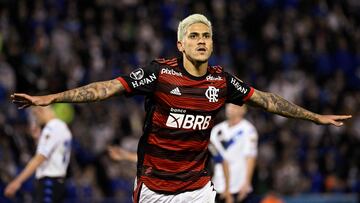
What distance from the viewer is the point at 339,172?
17875 mm

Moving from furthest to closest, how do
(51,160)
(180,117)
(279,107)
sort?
1. (51,160)
2. (279,107)
3. (180,117)

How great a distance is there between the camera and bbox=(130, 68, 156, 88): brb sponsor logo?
6809 millimetres

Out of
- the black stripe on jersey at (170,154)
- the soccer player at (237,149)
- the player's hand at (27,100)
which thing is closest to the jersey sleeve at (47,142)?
the soccer player at (237,149)

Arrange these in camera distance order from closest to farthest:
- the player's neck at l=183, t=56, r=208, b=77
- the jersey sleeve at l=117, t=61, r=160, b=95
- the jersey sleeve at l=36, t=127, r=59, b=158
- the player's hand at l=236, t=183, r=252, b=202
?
the jersey sleeve at l=117, t=61, r=160, b=95 < the player's neck at l=183, t=56, r=208, b=77 < the jersey sleeve at l=36, t=127, r=59, b=158 < the player's hand at l=236, t=183, r=252, b=202

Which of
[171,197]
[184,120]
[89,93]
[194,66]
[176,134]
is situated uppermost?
[194,66]

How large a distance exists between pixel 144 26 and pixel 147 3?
3.46ft

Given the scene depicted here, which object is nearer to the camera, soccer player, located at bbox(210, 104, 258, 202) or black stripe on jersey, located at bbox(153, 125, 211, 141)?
black stripe on jersey, located at bbox(153, 125, 211, 141)

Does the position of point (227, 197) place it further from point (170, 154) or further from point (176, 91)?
point (176, 91)

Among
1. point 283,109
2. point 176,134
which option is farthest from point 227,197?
point 176,134

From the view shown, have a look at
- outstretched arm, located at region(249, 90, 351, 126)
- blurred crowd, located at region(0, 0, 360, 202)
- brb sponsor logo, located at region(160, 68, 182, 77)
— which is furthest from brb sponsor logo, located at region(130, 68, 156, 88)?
blurred crowd, located at region(0, 0, 360, 202)

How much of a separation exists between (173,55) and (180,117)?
37.5 feet

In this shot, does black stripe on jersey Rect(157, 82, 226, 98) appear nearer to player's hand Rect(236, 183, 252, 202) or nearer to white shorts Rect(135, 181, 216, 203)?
white shorts Rect(135, 181, 216, 203)

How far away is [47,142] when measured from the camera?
1012cm

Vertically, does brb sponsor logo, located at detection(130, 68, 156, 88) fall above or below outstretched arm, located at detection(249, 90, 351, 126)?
above
